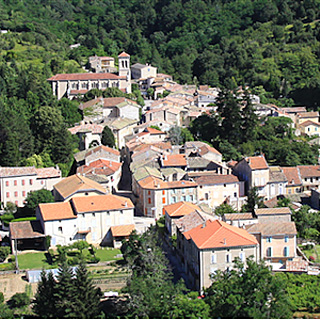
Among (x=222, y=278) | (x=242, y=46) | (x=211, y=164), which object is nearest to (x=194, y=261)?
(x=222, y=278)

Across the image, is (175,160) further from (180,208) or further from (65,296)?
(65,296)

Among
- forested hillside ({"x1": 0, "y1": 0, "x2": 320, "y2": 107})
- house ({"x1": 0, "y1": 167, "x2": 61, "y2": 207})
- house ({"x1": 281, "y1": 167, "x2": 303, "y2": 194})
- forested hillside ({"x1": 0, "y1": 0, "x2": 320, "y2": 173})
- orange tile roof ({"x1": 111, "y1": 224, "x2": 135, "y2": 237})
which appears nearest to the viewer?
orange tile roof ({"x1": 111, "y1": 224, "x2": 135, "y2": 237})

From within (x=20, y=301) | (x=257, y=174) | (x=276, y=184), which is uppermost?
(x=257, y=174)

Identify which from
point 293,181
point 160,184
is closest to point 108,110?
point 160,184

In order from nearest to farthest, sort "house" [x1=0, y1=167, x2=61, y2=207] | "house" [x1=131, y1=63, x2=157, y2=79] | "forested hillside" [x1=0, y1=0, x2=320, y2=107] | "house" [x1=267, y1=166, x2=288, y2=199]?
"house" [x1=0, y1=167, x2=61, y2=207]
"house" [x1=267, y1=166, x2=288, y2=199]
"forested hillside" [x1=0, y1=0, x2=320, y2=107]
"house" [x1=131, y1=63, x2=157, y2=79]

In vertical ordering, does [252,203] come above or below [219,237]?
above

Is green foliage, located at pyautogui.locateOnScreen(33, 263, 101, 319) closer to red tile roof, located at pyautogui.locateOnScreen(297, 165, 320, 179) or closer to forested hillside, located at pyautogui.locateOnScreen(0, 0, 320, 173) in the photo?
forested hillside, located at pyautogui.locateOnScreen(0, 0, 320, 173)

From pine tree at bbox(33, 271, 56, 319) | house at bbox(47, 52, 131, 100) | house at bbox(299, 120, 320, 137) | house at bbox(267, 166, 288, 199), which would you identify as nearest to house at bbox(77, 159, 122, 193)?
house at bbox(267, 166, 288, 199)
